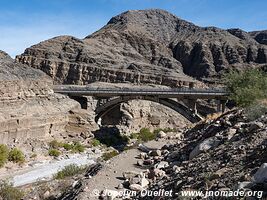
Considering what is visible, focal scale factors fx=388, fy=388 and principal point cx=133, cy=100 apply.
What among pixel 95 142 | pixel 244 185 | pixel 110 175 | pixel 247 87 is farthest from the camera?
pixel 95 142

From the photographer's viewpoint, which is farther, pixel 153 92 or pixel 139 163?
pixel 153 92

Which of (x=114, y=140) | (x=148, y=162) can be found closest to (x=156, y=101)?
(x=114, y=140)

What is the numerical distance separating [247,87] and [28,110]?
65.6 ft

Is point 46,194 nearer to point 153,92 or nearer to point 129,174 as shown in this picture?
point 129,174

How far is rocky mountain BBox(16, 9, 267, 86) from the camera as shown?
79.4 m

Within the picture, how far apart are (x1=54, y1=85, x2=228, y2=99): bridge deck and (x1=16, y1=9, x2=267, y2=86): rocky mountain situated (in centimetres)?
2523

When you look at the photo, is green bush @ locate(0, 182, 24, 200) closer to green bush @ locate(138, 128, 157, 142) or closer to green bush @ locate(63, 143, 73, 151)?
green bush @ locate(63, 143, 73, 151)

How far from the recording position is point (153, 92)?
4619 cm

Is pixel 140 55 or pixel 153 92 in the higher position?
pixel 140 55

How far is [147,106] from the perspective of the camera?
5222 centimetres

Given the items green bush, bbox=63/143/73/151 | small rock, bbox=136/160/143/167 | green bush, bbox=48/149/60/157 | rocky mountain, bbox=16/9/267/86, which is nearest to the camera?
small rock, bbox=136/160/143/167

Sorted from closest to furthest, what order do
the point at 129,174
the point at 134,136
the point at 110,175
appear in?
the point at 129,174 < the point at 110,175 < the point at 134,136

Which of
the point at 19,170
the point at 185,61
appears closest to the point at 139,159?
the point at 19,170

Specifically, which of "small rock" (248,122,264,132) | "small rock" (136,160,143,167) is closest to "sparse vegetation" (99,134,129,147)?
"small rock" (136,160,143,167)
